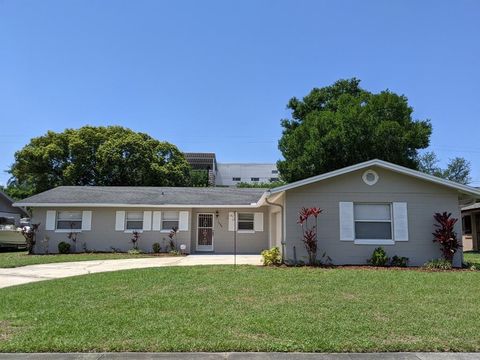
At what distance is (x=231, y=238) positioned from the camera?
20.4 meters

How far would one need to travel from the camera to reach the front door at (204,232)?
68.2 ft

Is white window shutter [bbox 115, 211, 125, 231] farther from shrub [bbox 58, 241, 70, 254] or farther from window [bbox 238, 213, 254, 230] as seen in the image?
window [bbox 238, 213, 254, 230]

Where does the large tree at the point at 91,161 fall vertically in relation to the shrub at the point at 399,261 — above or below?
above

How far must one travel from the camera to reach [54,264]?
597 inches

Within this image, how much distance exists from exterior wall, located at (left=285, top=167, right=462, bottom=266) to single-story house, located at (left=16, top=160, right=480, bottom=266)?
0.11ft

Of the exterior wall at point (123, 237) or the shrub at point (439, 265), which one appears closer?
the shrub at point (439, 265)

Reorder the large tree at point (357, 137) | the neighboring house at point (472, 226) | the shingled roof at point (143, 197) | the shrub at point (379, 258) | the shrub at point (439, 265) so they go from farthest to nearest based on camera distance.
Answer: the large tree at point (357, 137)
the neighboring house at point (472, 226)
the shingled roof at point (143, 197)
the shrub at point (379, 258)
the shrub at point (439, 265)

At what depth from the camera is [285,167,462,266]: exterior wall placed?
14055 millimetres

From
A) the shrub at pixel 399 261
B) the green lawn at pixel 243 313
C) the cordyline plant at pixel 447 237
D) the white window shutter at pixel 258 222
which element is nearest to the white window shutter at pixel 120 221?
the white window shutter at pixel 258 222

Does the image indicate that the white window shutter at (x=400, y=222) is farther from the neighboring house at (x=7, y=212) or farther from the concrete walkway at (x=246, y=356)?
the neighboring house at (x=7, y=212)

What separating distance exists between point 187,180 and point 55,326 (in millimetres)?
33027

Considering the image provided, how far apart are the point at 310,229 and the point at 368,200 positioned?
2.20m

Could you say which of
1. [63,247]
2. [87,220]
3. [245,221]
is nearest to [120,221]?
[87,220]

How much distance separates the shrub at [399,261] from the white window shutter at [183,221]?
391 inches
